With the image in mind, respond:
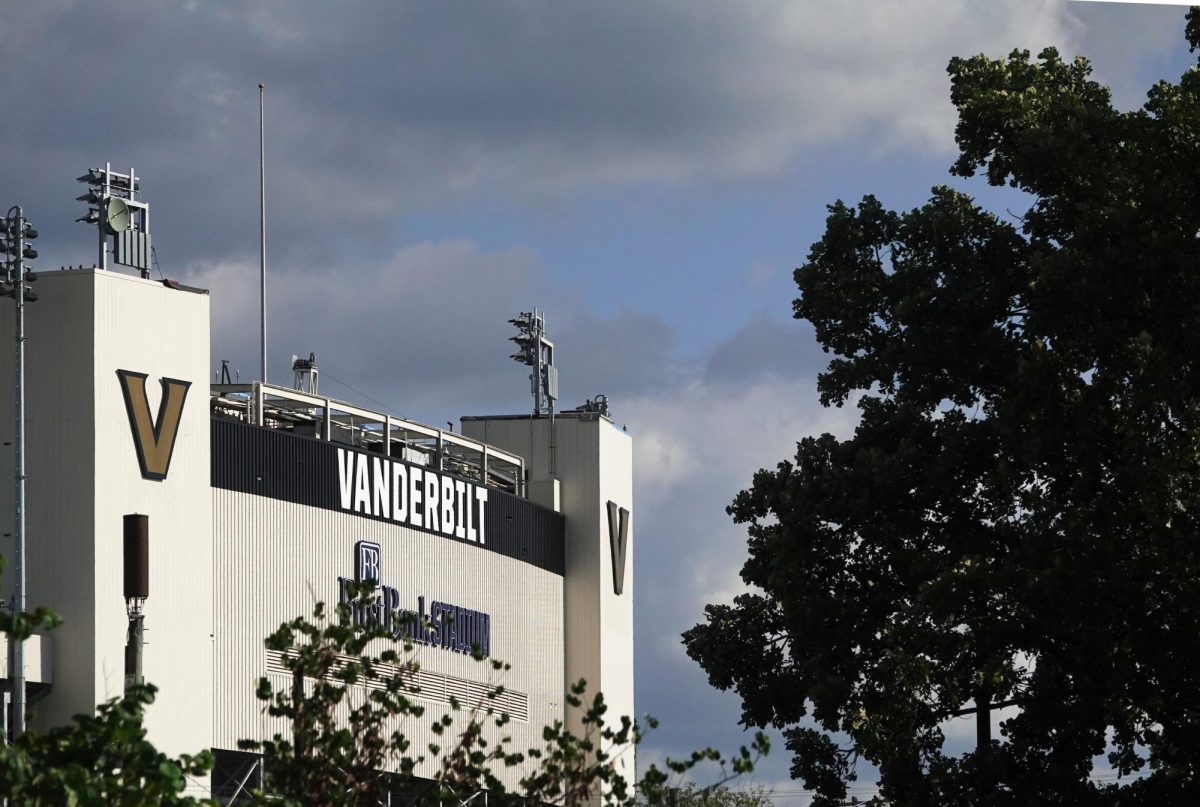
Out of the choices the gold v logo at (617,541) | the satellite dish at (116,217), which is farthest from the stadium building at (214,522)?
the gold v logo at (617,541)

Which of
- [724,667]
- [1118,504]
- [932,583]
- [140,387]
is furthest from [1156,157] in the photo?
[140,387]

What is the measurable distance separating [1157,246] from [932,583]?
5893 mm

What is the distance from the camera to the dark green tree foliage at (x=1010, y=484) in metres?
30.4

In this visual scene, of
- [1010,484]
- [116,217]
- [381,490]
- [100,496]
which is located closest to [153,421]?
[100,496]

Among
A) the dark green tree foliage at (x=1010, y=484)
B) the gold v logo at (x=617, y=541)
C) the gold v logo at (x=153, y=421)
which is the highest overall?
the gold v logo at (x=617, y=541)

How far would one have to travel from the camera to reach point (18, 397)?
44875mm

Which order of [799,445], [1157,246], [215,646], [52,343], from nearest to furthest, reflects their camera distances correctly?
[1157,246] → [799,445] → [52,343] → [215,646]

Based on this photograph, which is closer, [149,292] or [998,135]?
[998,135]

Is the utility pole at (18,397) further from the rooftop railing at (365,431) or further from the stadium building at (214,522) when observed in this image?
the rooftop railing at (365,431)

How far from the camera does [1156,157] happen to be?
31062 millimetres

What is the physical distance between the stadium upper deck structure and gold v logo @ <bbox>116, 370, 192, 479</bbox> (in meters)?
0.04

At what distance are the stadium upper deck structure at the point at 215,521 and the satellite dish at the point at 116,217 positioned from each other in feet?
6.55

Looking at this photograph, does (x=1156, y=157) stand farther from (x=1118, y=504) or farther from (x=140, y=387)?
(x=140, y=387)

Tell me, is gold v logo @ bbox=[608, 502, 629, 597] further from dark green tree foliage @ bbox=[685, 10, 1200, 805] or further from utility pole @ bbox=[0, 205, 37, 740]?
dark green tree foliage @ bbox=[685, 10, 1200, 805]
